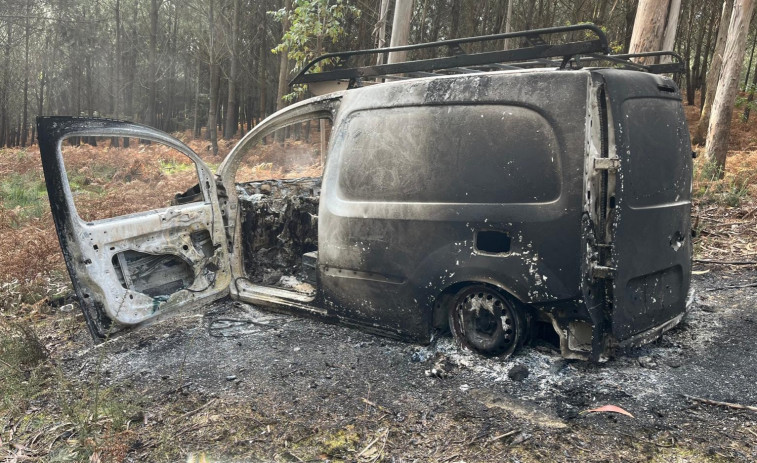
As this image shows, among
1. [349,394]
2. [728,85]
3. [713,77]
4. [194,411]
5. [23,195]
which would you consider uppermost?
[713,77]

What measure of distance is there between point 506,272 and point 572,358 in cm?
67

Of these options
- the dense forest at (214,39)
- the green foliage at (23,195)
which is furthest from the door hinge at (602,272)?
the green foliage at (23,195)

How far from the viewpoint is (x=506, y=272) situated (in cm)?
340

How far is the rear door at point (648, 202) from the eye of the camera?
10.6 ft

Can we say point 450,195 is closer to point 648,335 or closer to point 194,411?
point 648,335

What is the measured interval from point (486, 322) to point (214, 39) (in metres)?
21.5

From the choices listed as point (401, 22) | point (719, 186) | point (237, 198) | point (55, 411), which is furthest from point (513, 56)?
point (719, 186)

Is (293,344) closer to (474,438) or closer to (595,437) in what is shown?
(474,438)

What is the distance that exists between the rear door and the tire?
60 centimetres

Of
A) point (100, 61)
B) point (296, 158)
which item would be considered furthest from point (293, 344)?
point (100, 61)

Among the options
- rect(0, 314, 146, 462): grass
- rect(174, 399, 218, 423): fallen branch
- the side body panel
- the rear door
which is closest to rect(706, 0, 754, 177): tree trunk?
the rear door

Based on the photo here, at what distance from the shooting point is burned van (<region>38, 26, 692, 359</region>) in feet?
10.5

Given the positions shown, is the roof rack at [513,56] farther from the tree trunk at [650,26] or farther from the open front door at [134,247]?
the tree trunk at [650,26]

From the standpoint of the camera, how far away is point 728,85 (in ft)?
31.1
